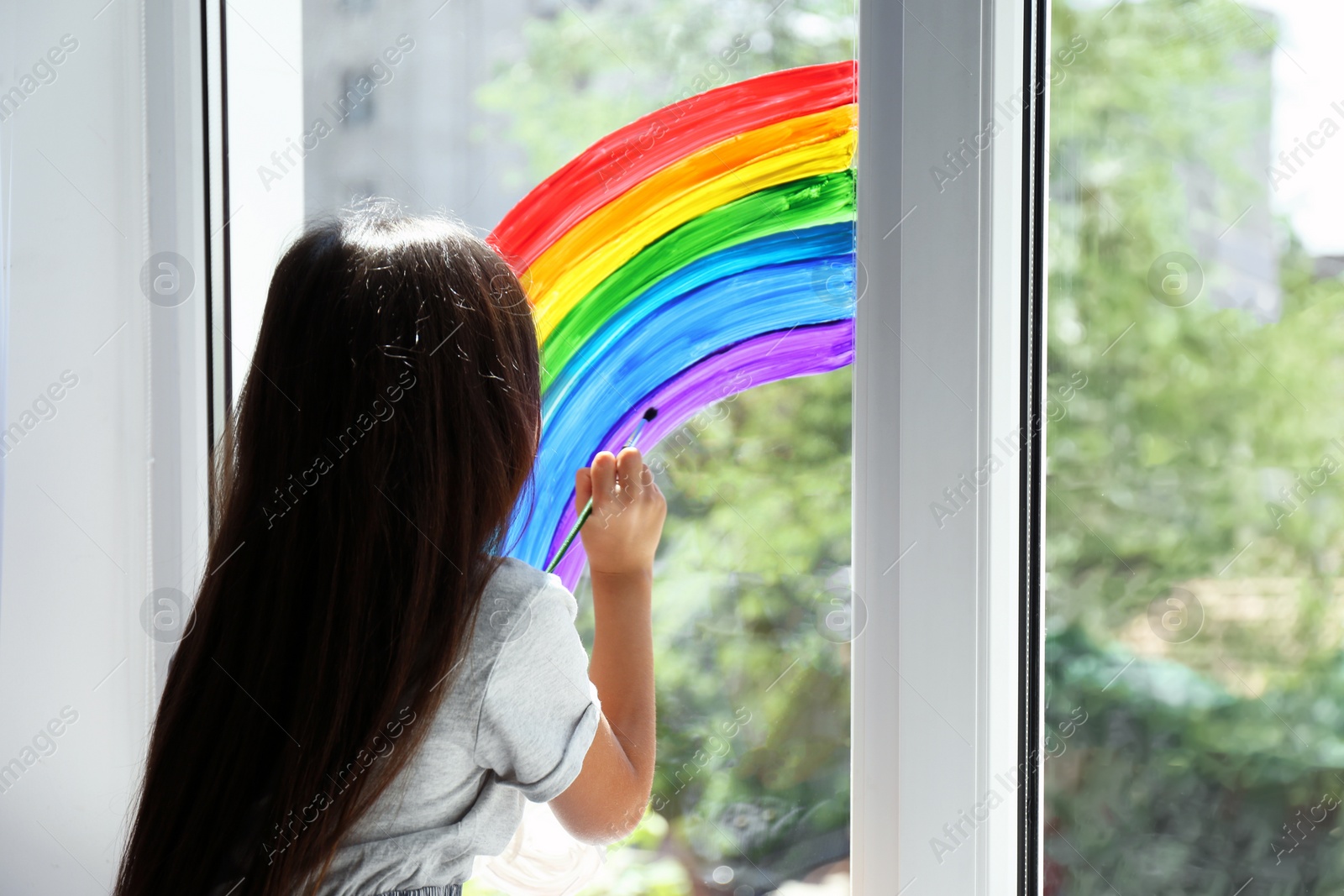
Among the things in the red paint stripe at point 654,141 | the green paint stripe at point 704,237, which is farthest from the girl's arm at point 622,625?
the red paint stripe at point 654,141

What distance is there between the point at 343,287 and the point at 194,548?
1.49 feet

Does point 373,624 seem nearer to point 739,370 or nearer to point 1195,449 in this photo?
point 739,370

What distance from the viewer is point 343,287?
26.3 inches

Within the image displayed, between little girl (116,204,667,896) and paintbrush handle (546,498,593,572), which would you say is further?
paintbrush handle (546,498,593,572)

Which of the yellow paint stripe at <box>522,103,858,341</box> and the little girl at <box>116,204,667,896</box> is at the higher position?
the yellow paint stripe at <box>522,103,858,341</box>

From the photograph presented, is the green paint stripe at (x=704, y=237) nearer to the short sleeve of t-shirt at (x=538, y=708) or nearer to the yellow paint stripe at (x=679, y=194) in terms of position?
the yellow paint stripe at (x=679, y=194)

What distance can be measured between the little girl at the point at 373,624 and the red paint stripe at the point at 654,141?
0.10m

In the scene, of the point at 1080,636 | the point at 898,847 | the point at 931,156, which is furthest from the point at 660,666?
the point at 931,156

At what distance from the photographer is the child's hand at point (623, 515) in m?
0.74

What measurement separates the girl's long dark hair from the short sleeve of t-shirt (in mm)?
45

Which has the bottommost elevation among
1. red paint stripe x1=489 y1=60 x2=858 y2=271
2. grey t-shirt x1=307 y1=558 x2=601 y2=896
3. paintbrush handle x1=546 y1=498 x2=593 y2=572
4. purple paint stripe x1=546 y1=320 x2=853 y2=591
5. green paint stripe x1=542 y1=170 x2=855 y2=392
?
grey t-shirt x1=307 y1=558 x2=601 y2=896

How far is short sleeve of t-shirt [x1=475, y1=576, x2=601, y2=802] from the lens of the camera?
2.16 ft

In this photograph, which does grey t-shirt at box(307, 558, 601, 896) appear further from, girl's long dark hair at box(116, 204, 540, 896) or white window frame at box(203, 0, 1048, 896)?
white window frame at box(203, 0, 1048, 896)

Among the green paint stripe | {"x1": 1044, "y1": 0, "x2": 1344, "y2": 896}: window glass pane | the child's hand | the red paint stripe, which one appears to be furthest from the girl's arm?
{"x1": 1044, "y1": 0, "x2": 1344, "y2": 896}: window glass pane
